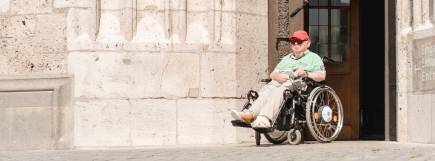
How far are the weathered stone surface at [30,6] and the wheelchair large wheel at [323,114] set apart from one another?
332cm

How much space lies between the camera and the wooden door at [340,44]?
47.5 ft

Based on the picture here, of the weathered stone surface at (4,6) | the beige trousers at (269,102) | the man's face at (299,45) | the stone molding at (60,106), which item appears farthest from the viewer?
the weathered stone surface at (4,6)

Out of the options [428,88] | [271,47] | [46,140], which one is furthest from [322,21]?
[46,140]

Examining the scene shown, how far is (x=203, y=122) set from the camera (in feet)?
36.9

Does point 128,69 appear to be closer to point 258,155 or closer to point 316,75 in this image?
point 316,75

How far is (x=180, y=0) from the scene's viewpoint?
37.0 ft

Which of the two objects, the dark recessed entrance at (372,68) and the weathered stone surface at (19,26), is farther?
the dark recessed entrance at (372,68)

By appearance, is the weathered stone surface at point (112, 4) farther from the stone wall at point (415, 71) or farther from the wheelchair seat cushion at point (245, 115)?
the stone wall at point (415, 71)

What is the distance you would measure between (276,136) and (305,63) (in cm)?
99

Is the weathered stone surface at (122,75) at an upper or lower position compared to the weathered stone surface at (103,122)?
upper

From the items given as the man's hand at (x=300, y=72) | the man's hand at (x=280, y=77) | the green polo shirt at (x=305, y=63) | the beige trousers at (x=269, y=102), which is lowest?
the beige trousers at (x=269, y=102)

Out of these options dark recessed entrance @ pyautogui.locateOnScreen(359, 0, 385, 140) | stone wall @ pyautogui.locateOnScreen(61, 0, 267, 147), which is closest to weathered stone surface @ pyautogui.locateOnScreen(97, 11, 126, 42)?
stone wall @ pyautogui.locateOnScreen(61, 0, 267, 147)

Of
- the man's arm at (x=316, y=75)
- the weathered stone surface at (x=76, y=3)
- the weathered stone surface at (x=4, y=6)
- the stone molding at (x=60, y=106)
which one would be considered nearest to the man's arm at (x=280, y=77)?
the man's arm at (x=316, y=75)

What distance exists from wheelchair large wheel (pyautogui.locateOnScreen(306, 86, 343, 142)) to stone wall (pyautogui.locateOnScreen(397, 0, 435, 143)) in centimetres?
98
